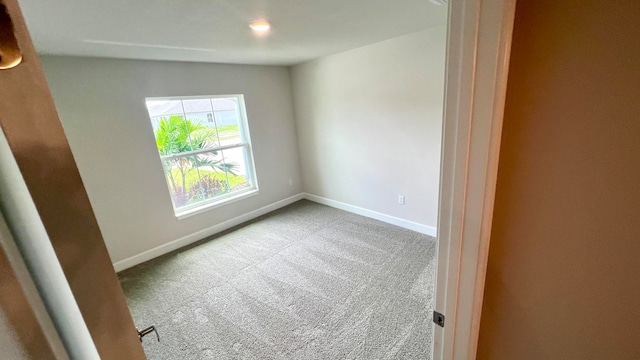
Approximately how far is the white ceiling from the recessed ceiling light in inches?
1.8

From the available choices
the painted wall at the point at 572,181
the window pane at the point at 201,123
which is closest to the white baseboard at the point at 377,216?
the window pane at the point at 201,123

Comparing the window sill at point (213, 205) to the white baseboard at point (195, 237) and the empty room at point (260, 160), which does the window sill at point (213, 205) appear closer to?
the empty room at point (260, 160)

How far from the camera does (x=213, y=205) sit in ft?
11.2

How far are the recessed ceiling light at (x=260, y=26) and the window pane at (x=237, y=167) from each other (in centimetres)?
195

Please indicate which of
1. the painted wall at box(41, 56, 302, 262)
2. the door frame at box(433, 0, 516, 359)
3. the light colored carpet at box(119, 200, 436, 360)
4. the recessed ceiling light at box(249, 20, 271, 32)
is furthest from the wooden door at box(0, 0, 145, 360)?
the painted wall at box(41, 56, 302, 262)

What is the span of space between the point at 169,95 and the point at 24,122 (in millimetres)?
3071

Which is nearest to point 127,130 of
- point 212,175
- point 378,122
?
point 212,175

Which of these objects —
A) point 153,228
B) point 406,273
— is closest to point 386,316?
point 406,273

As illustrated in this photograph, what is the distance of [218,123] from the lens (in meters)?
3.46

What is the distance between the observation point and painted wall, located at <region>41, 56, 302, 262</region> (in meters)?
2.38

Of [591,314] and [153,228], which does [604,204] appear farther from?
[153,228]

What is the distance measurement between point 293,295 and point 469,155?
6.63 ft

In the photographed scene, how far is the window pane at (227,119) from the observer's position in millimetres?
3436

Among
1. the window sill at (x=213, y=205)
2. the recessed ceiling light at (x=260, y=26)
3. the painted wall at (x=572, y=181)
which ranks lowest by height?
the window sill at (x=213, y=205)
